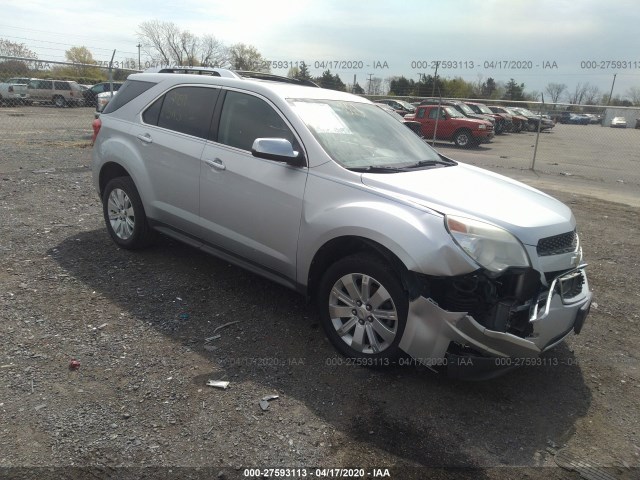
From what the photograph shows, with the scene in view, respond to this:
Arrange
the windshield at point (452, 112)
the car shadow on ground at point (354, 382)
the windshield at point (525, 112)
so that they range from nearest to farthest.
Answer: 1. the car shadow on ground at point (354, 382)
2. the windshield at point (452, 112)
3. the windshield at point (525, 112)

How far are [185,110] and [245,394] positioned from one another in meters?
2.68

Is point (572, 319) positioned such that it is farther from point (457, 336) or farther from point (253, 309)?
point (253, 309)

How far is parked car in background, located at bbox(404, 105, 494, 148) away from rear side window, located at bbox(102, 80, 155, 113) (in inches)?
646

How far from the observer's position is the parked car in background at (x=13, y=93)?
2297 centimetres

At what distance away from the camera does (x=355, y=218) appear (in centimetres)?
324

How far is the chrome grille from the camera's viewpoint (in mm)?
3068

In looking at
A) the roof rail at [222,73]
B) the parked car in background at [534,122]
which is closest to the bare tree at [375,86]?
the parked car in background at [534,122]

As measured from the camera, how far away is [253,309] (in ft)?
13.6

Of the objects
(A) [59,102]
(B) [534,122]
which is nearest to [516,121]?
(B) [534,122]

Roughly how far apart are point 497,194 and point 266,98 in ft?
6.24

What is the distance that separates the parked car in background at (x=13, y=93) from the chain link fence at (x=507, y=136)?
54mm

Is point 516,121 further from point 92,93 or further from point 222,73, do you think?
point 222,73

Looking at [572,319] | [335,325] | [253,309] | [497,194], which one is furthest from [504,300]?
[253,309]

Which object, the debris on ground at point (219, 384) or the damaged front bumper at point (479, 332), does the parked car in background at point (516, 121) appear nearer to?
the damaged front bumper at point (479, 332)
